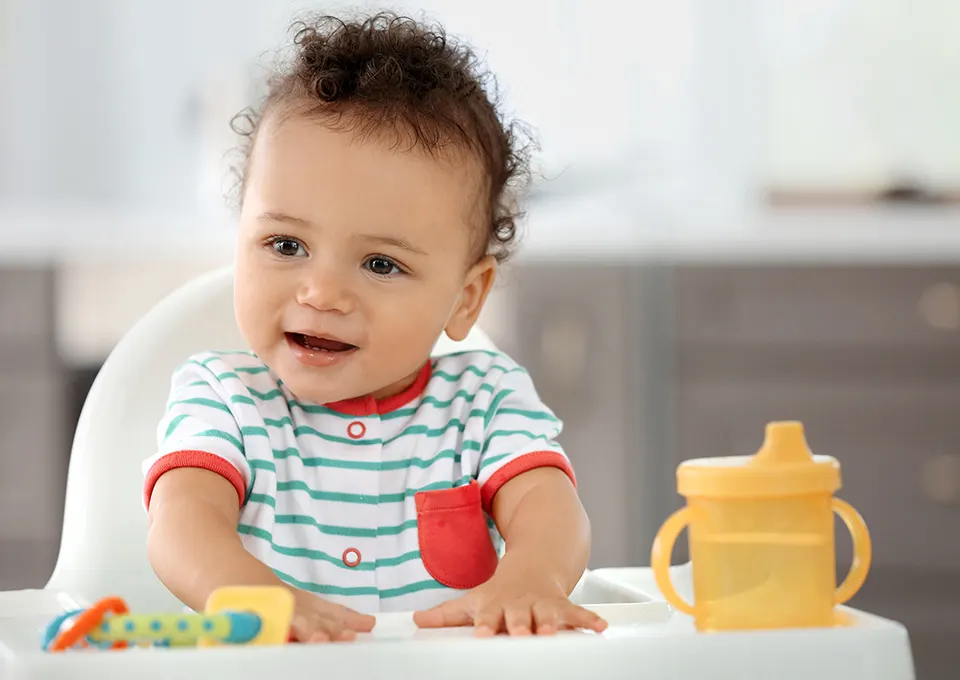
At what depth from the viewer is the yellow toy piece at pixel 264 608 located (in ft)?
1.85

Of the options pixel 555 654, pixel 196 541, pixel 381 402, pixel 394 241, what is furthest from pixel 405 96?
pixel 555 654

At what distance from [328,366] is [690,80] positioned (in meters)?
2.11

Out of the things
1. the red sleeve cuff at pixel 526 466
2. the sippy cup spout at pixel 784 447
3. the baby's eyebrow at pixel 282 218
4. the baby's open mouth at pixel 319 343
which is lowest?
the red sleeve cuff at pixel 526 466

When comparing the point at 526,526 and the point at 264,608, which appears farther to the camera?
the point at 526,526

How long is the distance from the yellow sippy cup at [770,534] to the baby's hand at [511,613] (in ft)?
0.22

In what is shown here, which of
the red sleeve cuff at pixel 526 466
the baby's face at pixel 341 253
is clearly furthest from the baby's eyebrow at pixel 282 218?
the red sleeve cuff at pixel 526 466

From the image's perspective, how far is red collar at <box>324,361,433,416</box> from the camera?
0.93m

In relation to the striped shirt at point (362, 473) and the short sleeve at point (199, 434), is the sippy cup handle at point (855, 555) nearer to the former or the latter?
the striped shirt at point (362, 473)

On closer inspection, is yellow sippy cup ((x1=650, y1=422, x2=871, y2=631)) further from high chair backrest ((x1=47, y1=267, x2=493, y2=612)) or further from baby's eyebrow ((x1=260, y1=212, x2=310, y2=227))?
high chair backrest ((x1=47, y1=267, x2=493, y2=612))

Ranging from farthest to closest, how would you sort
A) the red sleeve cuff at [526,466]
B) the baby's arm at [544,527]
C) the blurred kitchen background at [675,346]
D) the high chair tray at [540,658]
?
1. the blurred kitchen background at [675,346]
2. the red sleeve cuff at [526,466]
3. the baby's arm at [544,527]
4. the high chair tray at [540,658]

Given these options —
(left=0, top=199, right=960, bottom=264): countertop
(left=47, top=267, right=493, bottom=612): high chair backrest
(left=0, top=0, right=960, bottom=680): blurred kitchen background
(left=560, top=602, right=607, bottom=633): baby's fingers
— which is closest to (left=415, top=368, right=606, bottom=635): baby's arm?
(left=560, top=602, right=607, bottom=633): baby's fingers

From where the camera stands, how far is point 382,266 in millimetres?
880

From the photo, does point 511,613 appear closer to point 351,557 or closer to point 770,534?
point 770,534

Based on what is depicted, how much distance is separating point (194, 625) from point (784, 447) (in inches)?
11.2
